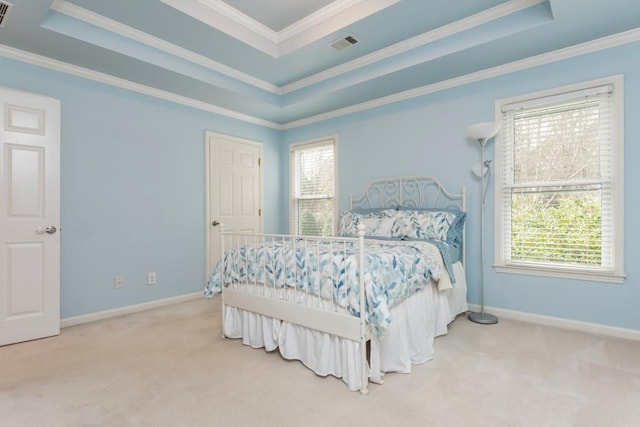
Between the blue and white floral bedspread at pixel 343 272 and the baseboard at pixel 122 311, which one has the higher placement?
the blue and white floral bedspread at pixel 343 272

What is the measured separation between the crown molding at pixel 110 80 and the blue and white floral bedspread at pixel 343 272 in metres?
2.20

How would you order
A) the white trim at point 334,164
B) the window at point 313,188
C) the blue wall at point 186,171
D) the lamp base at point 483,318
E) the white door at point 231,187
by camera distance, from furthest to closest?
the window at point 313,188 → the white trim at point 334,164 → the white door at point 231,187 → the lamp base at point 483,318 → the blue wall at point 186,171

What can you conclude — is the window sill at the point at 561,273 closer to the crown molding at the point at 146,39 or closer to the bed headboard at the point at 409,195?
the bed headboard at the point at 409,195

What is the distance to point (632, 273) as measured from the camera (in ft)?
8.81

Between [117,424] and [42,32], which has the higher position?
[42,32]

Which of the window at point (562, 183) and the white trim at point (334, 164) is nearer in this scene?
the window at point (562, 183)

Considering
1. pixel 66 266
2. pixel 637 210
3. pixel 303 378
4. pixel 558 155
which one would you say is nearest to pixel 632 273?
pixel 637 210

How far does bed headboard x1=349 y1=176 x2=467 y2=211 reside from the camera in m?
3.62

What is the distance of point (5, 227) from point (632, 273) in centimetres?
512

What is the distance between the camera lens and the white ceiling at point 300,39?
2590 millimetres

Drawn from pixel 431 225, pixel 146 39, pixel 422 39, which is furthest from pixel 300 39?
pixel 431 225

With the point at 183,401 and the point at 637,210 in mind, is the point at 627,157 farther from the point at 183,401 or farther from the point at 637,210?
the point at 183,401

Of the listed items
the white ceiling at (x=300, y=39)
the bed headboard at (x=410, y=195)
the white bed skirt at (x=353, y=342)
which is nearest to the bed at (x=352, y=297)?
the white bed skirt at (x=353, y=342)

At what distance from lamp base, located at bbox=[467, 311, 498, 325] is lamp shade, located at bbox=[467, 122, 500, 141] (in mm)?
1722
